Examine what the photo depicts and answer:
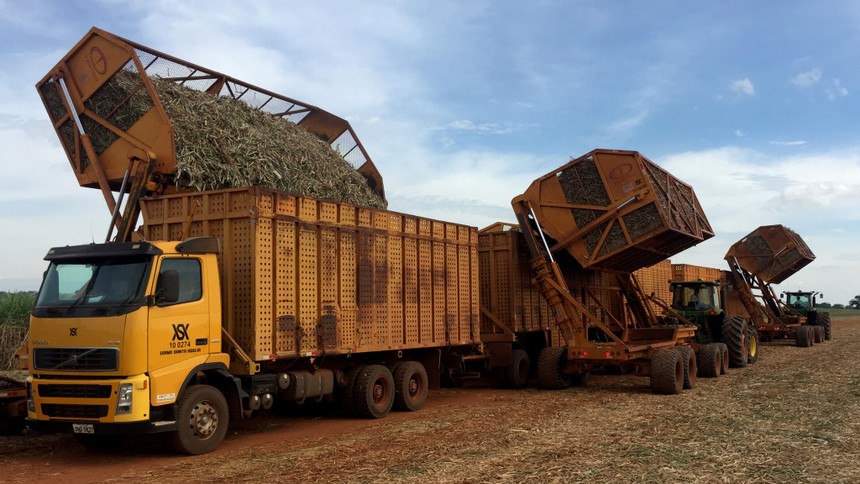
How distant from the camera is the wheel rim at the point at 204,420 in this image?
8461 millimetres

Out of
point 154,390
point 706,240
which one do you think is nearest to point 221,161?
point 154,390

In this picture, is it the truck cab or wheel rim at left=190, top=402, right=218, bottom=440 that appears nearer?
the truck cab

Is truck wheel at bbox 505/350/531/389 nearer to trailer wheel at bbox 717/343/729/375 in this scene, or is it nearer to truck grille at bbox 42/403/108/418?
trailer wheel at bbox 717/343/729/375

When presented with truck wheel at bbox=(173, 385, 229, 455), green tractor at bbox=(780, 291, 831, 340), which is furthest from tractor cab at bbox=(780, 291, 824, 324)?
truck wheel at bbox=(173, 385, 229, 455)

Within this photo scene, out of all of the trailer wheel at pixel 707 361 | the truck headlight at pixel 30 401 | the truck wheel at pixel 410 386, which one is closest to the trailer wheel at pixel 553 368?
the truck wheel at pixel 410 386

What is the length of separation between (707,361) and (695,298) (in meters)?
4.35

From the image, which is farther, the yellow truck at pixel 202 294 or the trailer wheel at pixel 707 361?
the trailer wheel at pixel 707 361

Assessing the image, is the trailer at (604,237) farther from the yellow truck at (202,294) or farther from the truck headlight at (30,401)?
the truck headlight at (30,401)

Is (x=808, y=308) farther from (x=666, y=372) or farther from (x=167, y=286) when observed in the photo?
(x=167, y=286)

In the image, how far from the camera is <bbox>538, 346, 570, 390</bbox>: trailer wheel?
1457 centimetres

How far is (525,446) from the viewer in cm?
841

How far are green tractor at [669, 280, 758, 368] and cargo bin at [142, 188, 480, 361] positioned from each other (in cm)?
915

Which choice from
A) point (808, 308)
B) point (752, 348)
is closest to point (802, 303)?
point (808, 308)

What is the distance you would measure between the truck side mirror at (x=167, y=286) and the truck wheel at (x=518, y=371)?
8841mm
